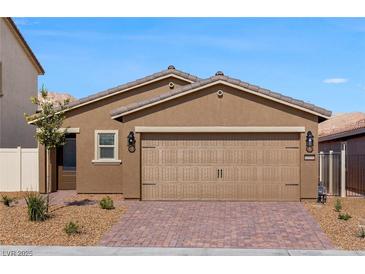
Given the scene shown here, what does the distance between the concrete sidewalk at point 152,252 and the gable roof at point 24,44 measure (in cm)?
1635

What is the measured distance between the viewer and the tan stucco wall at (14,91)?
24.9 metres

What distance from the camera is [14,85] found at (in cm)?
2659

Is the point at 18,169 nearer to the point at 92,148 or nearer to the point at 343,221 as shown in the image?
the point at 92,148

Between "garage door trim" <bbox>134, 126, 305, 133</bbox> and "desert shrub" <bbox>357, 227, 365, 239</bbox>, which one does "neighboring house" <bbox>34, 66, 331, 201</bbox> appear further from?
"desert shrub" <bbox>357, 227, 365, 239</bbox>

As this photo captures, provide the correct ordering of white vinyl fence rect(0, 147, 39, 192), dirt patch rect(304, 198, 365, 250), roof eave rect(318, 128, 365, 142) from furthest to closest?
roof eave rect(318, 128, 365, 142)
white vinyl fence rect(0, 147, 39, 192)
dirt patch rect(304, 198, 365, 250)

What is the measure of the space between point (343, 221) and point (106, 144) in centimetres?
1014

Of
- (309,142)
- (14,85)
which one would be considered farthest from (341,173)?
(14,85)

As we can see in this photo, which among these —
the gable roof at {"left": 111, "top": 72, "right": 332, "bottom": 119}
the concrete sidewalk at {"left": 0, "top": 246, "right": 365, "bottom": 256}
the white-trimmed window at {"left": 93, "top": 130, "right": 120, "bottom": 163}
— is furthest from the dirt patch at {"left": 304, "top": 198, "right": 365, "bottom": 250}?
the white-trimmed window at {"left": 93, "top": 130, "right": 120, "bottom": 163}

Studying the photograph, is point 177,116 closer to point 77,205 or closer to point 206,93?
point 206,93

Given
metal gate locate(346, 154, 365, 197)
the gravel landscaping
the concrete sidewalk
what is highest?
metal gate locate(346, 154, 365, 197)

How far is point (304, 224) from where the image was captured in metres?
14.0

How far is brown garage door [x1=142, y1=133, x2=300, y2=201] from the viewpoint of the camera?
58.7 ft

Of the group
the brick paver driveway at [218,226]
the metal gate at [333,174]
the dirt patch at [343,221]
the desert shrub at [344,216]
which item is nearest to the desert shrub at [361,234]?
the dirt patch at [343,221]

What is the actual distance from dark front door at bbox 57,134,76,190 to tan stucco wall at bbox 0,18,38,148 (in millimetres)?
4476
